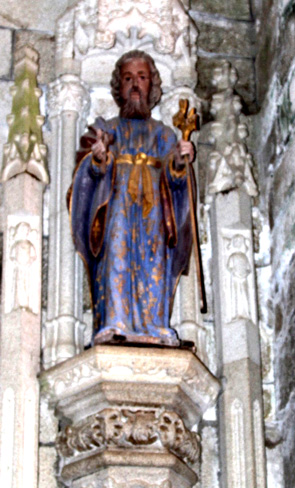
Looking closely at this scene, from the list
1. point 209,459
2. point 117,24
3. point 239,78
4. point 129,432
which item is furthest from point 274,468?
point 117,24

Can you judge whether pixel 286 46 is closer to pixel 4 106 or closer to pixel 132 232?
pixel 132 232

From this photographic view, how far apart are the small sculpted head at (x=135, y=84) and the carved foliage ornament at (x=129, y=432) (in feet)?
4.79

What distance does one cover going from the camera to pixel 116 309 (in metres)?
5.32

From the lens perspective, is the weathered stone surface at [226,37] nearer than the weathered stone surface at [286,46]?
No

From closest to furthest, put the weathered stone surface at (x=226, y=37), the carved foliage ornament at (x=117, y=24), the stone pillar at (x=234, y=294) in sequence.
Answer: the stone pillar at (x=234, y=294) → the carved foliage ornament at (x=117, y=24) → the weathered stone surface at (x=226, y=37)

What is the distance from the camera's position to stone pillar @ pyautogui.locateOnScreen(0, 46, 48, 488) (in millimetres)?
5199

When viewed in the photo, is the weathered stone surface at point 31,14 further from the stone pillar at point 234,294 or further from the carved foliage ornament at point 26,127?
the stone pillar at point 234,294

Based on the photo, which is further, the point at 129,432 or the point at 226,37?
the point at 226,37

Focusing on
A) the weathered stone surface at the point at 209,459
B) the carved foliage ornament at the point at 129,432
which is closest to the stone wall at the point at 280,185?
the weathered stone surface at the point at 209,459

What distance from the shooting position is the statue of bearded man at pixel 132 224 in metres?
5.37

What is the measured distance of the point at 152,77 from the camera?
19.4ft

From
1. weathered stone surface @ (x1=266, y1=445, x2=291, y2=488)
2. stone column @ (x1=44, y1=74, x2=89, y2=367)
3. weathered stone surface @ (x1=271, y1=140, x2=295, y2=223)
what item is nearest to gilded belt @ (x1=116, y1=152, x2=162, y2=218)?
stone column @ (x1=44, y1=74, x2=89, y2=367)

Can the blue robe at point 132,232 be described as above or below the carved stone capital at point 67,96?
below

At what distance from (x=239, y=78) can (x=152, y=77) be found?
28.5 inches
